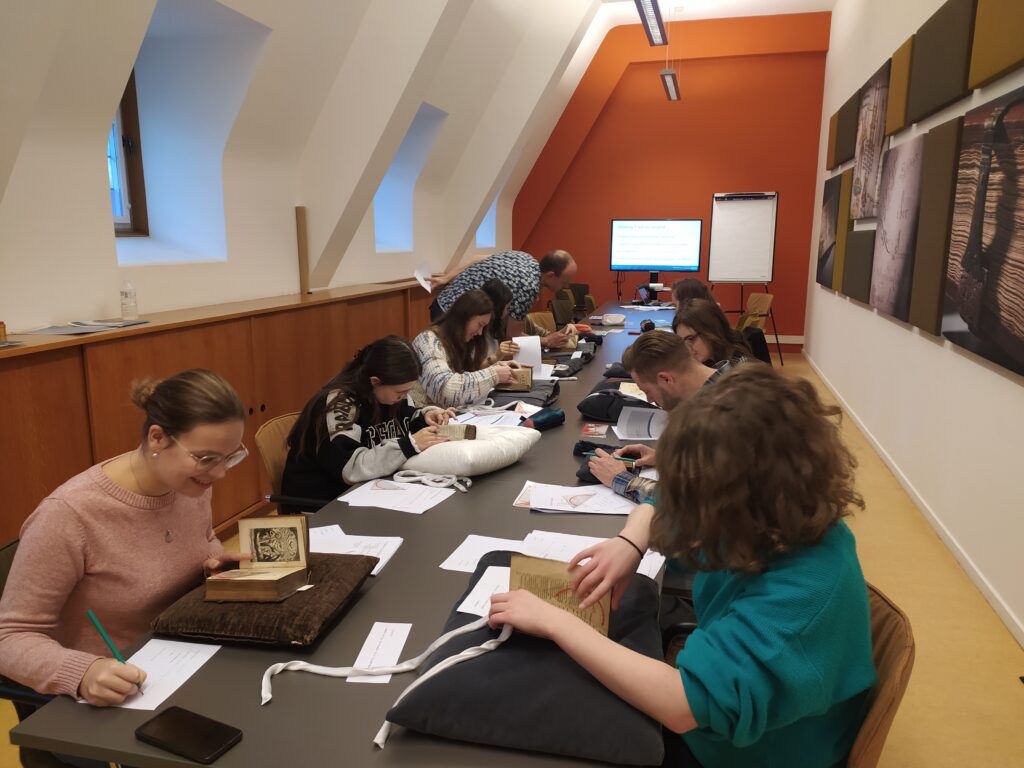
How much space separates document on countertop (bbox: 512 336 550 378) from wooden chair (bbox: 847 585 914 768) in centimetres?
253

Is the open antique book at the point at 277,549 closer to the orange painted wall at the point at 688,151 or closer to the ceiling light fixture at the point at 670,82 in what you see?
the ceiling light fixture at the point at 670,82

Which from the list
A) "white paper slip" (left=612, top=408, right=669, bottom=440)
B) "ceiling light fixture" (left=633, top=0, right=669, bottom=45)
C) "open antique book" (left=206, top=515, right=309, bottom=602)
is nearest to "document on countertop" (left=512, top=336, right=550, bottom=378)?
"white paper slip" (left=612, top=408, right=669, bottom=440)

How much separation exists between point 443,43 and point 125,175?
2.12 metres

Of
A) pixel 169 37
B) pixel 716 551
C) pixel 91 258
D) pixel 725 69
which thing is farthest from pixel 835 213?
pixel 716 551

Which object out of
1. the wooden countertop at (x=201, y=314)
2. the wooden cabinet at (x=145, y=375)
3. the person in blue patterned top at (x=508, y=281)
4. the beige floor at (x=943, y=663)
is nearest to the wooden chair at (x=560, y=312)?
the wooden countertop at (x=201, y=314)

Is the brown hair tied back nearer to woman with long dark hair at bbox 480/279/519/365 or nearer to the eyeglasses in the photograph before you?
the eyeglasses

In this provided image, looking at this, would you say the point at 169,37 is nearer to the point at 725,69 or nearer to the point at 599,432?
the point at 599,432

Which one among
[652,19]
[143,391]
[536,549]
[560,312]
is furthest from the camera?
[560,312]

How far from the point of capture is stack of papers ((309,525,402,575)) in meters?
1.64

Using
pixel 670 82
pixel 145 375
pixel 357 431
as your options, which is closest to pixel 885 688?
pixel 357 431

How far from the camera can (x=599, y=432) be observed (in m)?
2.67

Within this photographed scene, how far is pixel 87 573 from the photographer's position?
134 cm

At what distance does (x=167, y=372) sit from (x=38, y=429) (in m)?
0.63

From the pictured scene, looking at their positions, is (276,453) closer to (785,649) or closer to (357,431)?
(357,431)
